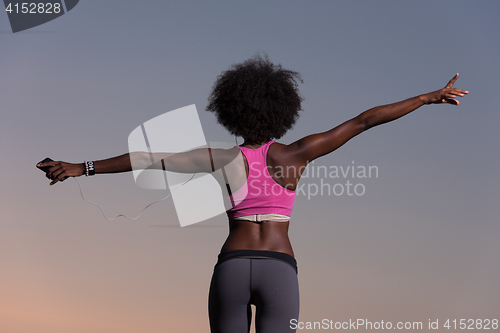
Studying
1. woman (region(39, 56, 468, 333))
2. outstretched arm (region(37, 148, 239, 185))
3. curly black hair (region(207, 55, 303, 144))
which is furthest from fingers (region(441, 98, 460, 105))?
outstretched arm (region(37, 148, 239, 185))

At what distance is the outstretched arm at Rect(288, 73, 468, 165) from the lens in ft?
10.3

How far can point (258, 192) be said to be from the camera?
310 centimetres

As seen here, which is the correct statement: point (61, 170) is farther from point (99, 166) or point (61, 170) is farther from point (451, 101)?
point (451, 101)

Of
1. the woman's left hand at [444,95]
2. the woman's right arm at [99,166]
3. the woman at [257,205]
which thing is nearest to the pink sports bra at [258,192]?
the woman at [257,205]

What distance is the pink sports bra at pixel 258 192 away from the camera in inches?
121

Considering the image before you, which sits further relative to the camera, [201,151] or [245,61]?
[245,61]

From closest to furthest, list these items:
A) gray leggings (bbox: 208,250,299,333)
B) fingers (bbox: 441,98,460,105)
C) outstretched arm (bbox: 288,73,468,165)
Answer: gray leggings (bbox: 208,250,299,333), outstretched arm (bbox: 288,73,468,165), fingers (bbox: 441,98,460,105)

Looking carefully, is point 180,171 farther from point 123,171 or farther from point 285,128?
point 285,128

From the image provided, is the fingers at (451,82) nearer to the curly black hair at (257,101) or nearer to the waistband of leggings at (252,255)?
the curly black hair at (257,101)

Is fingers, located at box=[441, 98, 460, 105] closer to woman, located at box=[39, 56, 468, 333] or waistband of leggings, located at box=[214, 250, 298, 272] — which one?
woman, located at box=[39, 56, 468, 333]

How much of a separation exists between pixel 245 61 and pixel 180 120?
778 millimetres

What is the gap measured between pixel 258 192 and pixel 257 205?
0.08 meters

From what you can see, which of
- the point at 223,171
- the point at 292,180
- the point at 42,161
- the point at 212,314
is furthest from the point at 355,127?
the point at 42,161

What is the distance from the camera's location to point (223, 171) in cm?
315
